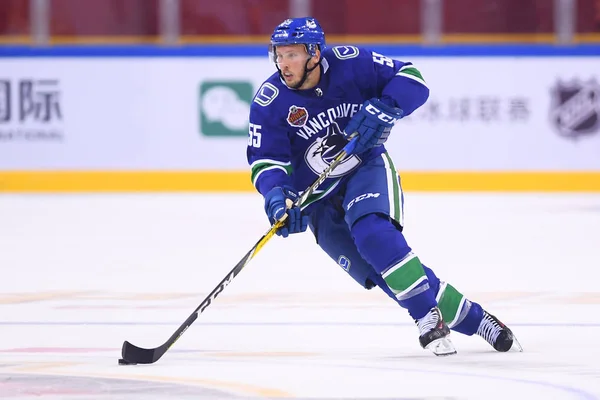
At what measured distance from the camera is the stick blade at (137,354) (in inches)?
135

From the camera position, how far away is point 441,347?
3516mm

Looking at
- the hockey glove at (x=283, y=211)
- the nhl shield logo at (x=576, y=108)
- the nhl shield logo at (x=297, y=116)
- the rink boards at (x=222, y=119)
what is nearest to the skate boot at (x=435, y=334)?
the hockey glove at (x=283, y=211)

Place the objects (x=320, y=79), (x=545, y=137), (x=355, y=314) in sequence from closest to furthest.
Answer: (x=320, y=79), (x=355, y=314), (x=545, y=137)

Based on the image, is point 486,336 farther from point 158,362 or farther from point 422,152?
point 422,152

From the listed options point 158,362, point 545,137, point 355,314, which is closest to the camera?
point 158,362

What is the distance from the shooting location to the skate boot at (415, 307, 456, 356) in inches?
138

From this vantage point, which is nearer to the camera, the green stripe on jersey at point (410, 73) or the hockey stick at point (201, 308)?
the hockey stick at point (201, 308)

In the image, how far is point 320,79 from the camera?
3834mm

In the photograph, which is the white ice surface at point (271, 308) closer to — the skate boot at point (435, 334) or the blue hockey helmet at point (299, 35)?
the skate boot at point (435, 334)

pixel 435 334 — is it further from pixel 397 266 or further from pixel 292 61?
pixel 292 61

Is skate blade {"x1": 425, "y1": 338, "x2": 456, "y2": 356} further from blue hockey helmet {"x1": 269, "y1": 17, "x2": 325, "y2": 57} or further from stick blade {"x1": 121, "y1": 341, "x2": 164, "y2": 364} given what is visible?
blue hockey helmet {"x1": 269, "y1": 17, "x2": 325, "y2": 57}

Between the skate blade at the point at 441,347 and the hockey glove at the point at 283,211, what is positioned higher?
the hockey glove at the point at 283,211

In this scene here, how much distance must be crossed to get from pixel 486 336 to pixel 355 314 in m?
0.82

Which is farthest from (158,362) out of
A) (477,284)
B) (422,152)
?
(422,152)
